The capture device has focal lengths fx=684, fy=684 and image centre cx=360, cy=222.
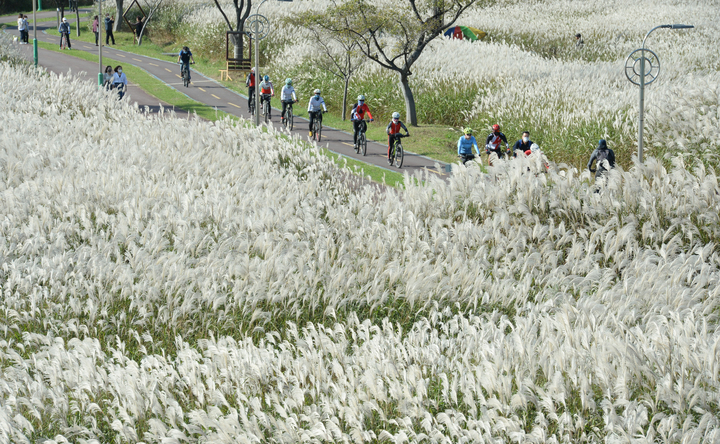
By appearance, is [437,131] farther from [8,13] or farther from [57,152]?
[8,13]

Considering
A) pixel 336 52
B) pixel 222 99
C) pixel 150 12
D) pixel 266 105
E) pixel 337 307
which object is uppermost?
pixel 150 12

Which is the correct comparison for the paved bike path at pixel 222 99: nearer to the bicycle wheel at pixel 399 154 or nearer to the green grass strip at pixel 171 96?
the bicycle wheel at pixel 399 154

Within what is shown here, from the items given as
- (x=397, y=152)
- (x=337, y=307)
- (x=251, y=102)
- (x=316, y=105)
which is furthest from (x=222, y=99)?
(x=337, y=307)

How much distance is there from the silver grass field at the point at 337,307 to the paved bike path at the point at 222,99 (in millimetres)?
4067

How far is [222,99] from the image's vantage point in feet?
103

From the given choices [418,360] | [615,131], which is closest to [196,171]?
[418,360]

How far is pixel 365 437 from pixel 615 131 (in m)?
17.4

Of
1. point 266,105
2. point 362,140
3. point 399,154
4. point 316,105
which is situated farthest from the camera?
point 266,105

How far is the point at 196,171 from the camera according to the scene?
10883 millimetres

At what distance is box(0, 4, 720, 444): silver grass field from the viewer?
172 inches

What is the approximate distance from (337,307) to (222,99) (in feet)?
85.5

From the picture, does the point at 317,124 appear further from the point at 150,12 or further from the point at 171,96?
the point at 150,12

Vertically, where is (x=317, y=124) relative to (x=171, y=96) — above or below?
below

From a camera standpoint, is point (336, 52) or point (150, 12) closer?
point (336, 52)
